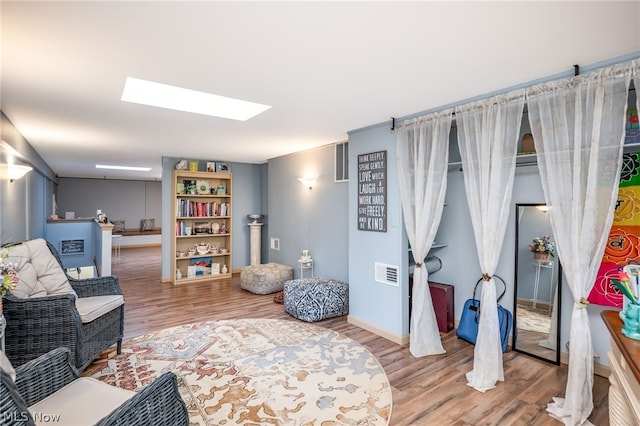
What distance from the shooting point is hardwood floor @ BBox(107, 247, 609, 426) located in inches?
89.0

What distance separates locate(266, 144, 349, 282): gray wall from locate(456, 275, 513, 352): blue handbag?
5.65 ft

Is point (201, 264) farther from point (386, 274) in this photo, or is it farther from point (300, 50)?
point (300, 50)

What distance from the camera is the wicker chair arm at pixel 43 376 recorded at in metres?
1.50

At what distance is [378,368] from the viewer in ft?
9.56

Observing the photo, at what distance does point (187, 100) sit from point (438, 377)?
333cm

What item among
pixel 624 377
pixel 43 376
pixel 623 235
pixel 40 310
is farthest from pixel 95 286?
pixel 623 235

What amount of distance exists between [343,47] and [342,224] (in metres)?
3.15

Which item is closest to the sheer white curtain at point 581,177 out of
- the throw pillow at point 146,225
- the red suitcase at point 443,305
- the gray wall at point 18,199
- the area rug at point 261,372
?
the area rug at point 261,372

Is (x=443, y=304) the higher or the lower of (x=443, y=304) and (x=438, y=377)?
the higher

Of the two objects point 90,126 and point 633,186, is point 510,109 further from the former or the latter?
point 90,126

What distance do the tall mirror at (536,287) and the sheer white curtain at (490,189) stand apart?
723mm

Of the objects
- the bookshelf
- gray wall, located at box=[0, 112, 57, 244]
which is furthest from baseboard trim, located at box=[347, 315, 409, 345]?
gray wall, located at box=[0, 112, 57, 244]

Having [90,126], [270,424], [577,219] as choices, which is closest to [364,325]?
[270,424]

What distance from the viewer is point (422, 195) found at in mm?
3248
